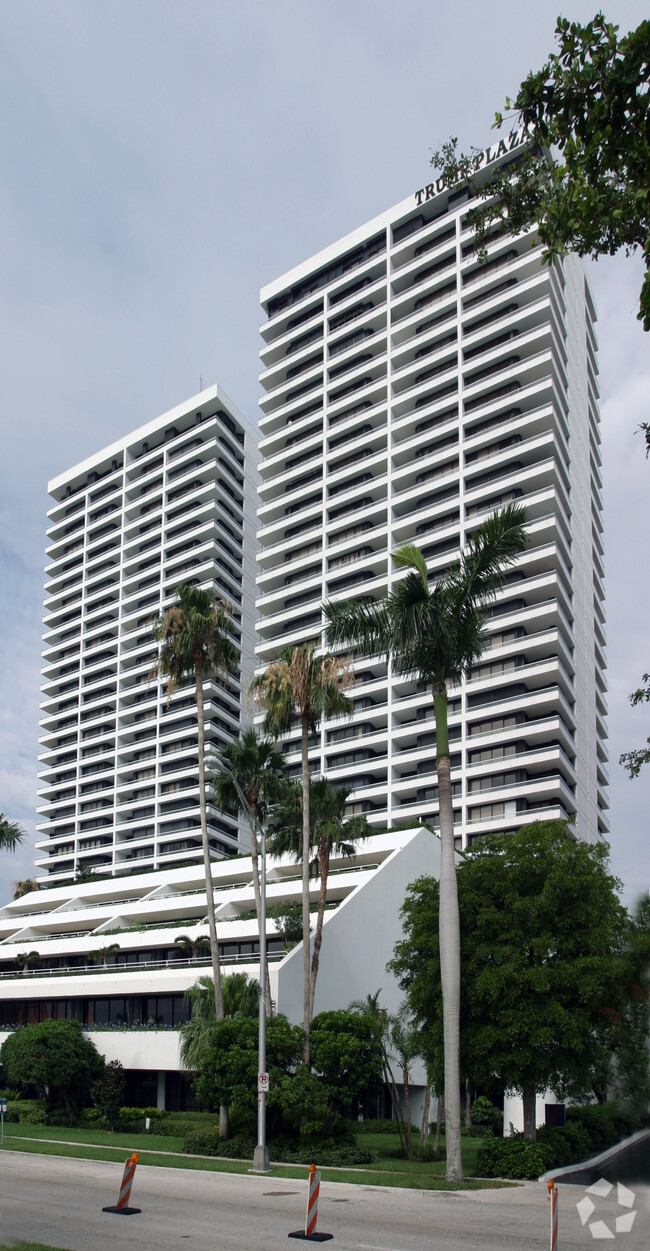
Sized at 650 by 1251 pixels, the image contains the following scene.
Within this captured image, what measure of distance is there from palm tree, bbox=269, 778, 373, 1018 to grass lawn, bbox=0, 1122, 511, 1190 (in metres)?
7.66

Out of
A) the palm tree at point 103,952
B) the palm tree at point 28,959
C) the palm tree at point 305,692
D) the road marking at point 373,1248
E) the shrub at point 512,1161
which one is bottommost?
the shrub at point 512,1161

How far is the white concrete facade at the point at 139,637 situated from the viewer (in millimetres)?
111875

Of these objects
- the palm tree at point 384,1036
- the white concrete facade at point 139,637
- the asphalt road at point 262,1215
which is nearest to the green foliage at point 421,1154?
the palm tree at point 384,1036

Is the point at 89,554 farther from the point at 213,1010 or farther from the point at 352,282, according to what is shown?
the point at 213,1010

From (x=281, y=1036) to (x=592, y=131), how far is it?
29727 millimetres

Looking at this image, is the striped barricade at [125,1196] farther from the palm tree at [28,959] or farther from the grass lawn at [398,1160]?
the palm tree at [28,959]

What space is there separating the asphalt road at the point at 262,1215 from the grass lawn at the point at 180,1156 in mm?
1079

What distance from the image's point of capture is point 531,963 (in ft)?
104

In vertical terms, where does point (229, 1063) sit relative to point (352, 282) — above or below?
below

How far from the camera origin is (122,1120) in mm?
44250

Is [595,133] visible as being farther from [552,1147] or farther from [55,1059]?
[55,1059]

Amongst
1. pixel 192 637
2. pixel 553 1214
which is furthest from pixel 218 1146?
pixel 553 1214

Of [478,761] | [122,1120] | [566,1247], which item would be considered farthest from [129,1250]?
[478,761]

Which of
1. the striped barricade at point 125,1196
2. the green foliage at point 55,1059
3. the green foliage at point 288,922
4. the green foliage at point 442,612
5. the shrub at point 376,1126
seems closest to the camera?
the striped barricade at point 125,1196
